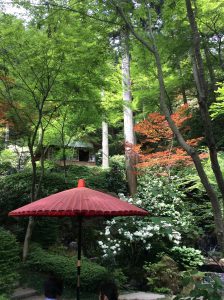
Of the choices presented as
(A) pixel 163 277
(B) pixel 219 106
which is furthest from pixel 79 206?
(B) pixel 219 106

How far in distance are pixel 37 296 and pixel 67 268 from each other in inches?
34.0

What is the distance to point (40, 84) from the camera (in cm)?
877

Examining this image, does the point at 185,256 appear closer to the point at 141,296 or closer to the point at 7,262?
the point at 141,296

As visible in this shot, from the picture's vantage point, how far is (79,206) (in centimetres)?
445

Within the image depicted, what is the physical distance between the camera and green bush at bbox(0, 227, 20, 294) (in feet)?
19.8

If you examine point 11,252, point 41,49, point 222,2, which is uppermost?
point 222,2

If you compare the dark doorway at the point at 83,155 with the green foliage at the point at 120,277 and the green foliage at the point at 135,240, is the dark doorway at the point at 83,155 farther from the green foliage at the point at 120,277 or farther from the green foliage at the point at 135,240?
the green foliage at the point at 120,277

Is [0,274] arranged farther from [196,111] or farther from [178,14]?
[196,111]

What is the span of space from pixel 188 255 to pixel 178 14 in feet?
Answer: 22.2

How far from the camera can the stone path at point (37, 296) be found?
23.5 feet

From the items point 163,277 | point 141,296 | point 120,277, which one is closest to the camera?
point 141,296

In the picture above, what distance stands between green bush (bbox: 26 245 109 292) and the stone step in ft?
2.15

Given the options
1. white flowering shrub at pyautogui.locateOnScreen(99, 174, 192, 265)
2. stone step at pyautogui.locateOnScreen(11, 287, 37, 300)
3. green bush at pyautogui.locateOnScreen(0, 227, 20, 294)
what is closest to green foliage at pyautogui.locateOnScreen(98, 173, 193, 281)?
white flowering shrub at pyautogui.locateOnScreen(99, 174, 192, 265)

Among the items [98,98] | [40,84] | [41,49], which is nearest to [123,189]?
[98,98]
